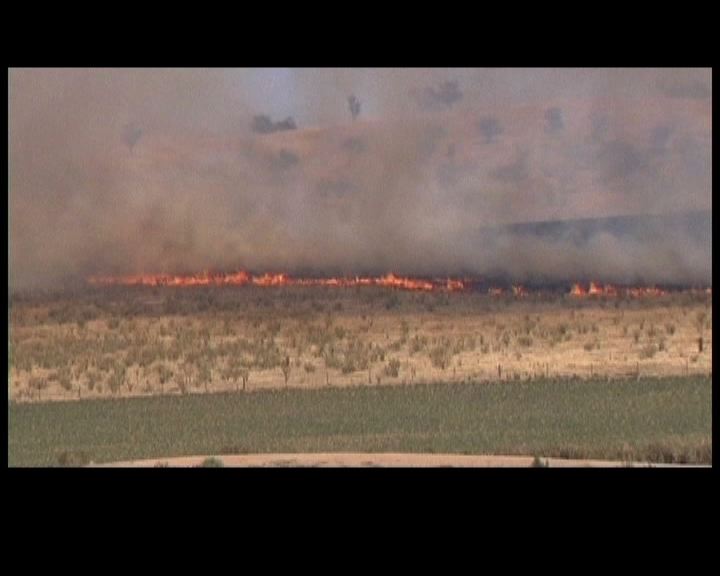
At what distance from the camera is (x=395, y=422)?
25781 mm

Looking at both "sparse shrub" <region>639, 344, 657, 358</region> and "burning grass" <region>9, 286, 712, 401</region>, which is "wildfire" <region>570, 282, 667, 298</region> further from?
"sparse shrub" <region>639, 344, 657, 358</region>

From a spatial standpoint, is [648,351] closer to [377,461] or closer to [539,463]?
[539,463]

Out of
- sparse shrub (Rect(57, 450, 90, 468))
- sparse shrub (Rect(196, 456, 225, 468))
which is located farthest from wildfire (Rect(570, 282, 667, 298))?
sparse shrub (Rect(196, 456, 225, 468))

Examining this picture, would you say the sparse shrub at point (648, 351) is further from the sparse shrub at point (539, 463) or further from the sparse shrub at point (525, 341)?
the sparse shrub at point (539, 463)

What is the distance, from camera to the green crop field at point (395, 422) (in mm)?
22984

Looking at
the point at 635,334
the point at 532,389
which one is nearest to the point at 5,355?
the point at 532,389

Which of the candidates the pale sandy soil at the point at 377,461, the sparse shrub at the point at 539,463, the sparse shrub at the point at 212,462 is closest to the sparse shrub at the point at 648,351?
the pale sandy soil at the point at 377,461

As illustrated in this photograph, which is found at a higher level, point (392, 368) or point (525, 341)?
point (525, 341)

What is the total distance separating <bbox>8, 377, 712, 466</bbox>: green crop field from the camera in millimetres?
22984

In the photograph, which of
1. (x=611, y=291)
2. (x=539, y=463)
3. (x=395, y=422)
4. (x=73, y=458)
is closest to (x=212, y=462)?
(x=73, y=458)
